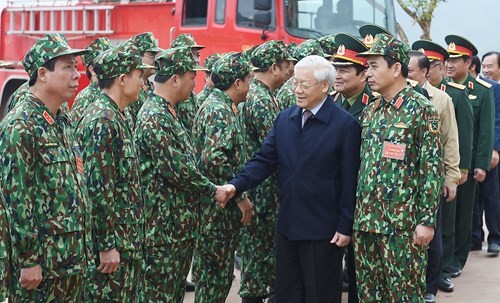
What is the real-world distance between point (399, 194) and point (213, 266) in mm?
1559

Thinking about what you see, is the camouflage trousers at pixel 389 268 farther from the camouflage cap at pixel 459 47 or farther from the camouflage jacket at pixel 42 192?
the camouflage cap at pixel 459 47

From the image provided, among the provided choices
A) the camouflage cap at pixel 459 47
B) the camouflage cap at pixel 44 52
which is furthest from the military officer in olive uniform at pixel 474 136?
the camouflage cap at pixel 44 52

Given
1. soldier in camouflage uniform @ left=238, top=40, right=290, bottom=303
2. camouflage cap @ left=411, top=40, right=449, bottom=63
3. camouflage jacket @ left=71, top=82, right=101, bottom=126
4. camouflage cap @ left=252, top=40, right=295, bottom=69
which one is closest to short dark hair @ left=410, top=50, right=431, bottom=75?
camouflage cap @ left=411, top=40, right=449, bottom=63

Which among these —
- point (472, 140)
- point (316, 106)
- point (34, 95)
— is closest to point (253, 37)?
point (472, 140)

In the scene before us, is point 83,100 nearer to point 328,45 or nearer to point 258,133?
point 258,133

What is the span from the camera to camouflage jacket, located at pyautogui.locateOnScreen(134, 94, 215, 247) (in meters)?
5.23

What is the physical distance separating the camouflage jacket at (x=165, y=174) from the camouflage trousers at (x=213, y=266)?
66 cm

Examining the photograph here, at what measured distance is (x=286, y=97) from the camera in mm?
7242

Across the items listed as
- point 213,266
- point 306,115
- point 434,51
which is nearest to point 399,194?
point 306,115

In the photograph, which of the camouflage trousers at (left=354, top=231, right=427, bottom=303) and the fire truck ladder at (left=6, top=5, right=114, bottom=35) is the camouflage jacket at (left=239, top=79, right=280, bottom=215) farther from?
the fire truck ladder at (left=6, top=5, right=114, bottom=35)

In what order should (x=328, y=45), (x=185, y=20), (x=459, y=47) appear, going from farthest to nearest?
(x=185, y=20) < (x=328, y=45) < (x=459, y=47)

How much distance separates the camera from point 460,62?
8.36 meters

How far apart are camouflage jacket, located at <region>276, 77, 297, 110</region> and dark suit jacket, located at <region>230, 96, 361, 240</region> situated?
70.5 inches

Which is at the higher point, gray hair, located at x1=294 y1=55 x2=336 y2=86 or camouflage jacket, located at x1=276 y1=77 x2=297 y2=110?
gray hair, located at x1=294 y1=55 x2=336 y2=86
